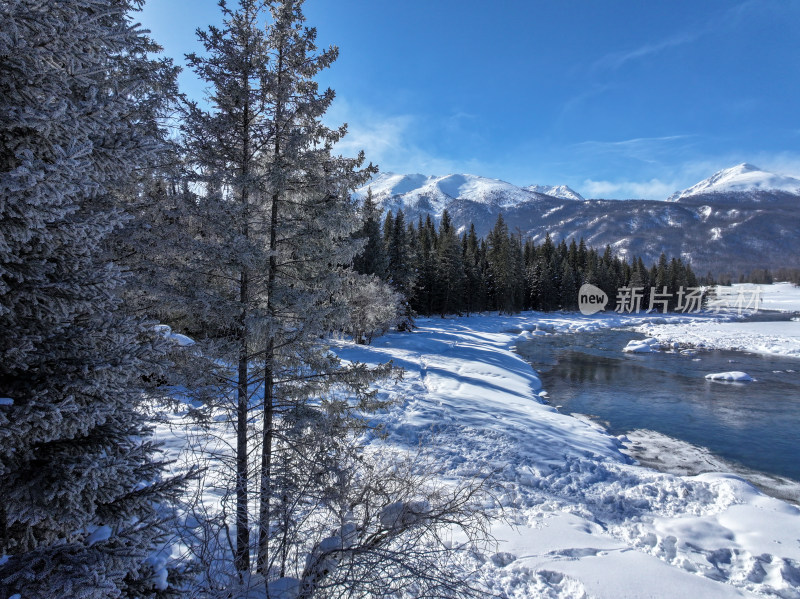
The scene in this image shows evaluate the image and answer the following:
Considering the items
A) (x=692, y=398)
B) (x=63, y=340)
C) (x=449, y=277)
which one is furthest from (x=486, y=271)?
(x=63, y=340)

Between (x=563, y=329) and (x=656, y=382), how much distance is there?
1030 inches

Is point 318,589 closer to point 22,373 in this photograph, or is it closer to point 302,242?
point 22,373

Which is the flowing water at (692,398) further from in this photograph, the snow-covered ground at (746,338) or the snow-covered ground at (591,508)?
the snow-covered ground at (746,338)

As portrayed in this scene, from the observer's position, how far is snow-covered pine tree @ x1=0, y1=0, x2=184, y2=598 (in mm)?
2812

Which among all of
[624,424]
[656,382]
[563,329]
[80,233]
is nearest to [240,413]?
[80,233]

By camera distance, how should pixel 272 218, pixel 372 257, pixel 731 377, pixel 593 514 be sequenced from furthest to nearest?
1. pixel 372 257
2. pixel 731 377
3. pixel 593 514
4. pixel 272 218

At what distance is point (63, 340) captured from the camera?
Result: 10.8ft

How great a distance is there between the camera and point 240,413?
21.6 feet

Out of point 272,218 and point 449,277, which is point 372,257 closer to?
point 449,277

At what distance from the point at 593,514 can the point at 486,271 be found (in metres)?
50.7

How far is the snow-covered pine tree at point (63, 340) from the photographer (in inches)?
111

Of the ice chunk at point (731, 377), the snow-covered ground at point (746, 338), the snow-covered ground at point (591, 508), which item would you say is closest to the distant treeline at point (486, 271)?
the snow-covered ground at point (746, 338)

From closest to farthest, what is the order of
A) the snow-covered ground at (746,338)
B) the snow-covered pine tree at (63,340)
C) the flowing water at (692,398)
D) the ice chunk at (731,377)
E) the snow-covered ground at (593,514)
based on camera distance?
the snow-covered pine tree at (63,340)
the snow-covered ground at (593,514)
the flowing water at (692,398)
the ice chunk at (731,377)
the snow-covered ground at (746,338)

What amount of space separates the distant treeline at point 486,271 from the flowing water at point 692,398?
15417mm
